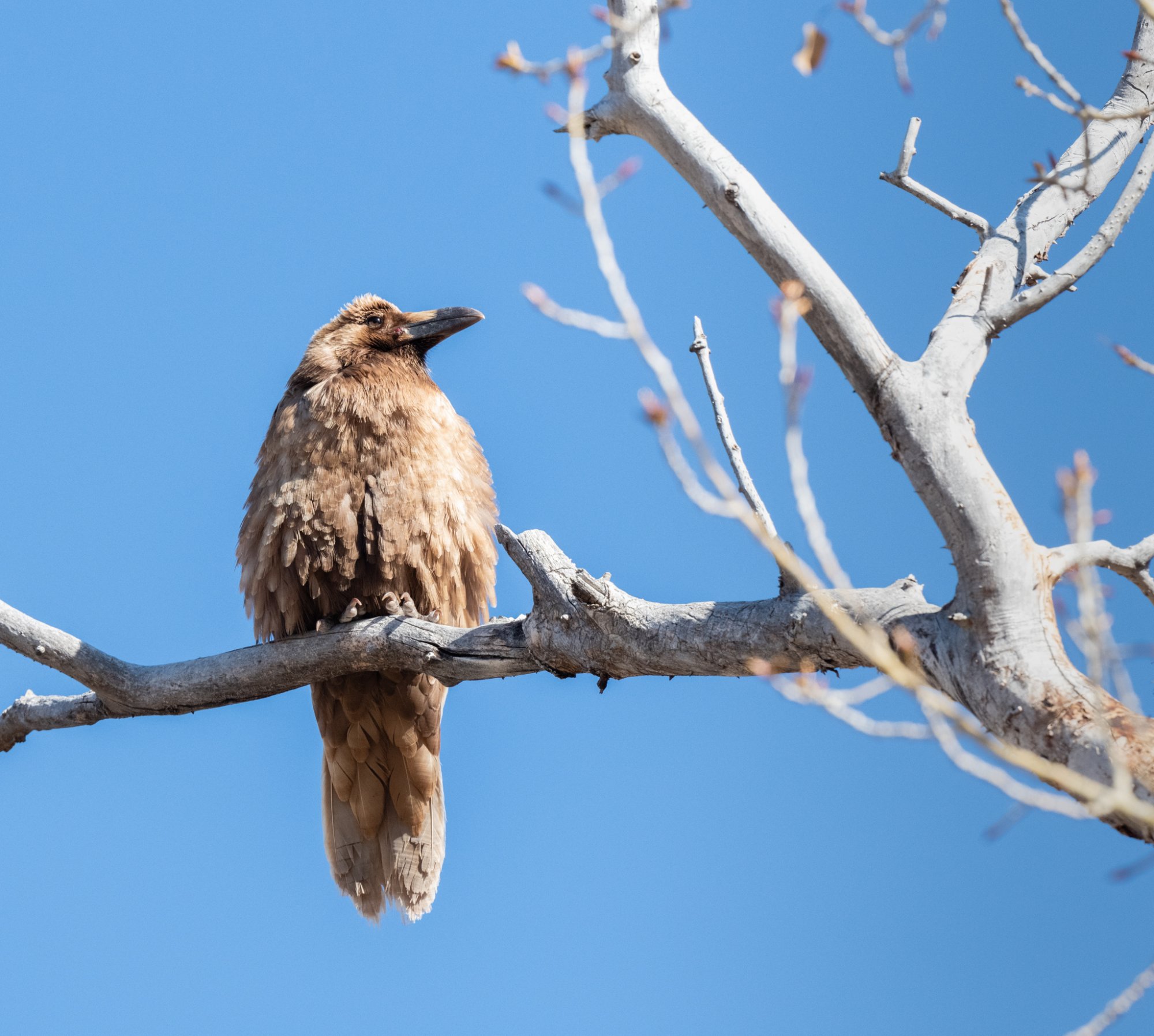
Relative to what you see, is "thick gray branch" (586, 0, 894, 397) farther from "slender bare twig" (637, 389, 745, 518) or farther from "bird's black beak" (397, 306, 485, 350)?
"bird's black beak" (397, 306, 485, 350)

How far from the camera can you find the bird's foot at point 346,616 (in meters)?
5.69

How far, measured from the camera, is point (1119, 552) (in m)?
3.31

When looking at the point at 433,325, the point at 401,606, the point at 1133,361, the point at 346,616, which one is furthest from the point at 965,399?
the point at 433,325

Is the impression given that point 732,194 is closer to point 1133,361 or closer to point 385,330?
point 1133,361

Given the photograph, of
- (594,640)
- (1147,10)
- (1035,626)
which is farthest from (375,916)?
(1147,10)

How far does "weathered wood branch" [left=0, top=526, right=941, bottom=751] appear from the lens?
3645 mm

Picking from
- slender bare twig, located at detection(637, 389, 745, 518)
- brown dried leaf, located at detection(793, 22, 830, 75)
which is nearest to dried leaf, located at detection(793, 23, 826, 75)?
brown dried leaf, located at detection(793, 22, 830, 75)

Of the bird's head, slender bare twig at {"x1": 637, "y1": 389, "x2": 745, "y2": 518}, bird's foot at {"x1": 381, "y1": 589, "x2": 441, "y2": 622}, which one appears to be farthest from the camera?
the bird's head

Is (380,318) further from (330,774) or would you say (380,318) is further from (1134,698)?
(1134,698)

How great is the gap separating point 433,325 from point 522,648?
2602 millimetres

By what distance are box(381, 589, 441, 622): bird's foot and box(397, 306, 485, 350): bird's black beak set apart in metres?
1.54

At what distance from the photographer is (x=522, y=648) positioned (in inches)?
182

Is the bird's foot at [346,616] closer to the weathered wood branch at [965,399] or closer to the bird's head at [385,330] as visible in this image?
the bird's head at [385,330]

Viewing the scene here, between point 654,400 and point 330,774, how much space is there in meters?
4.74
